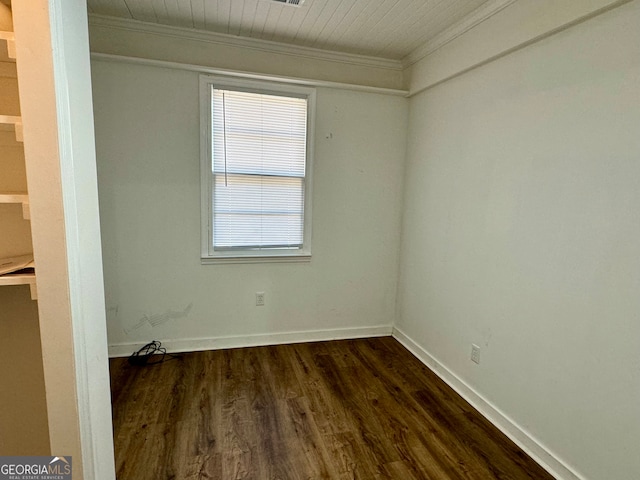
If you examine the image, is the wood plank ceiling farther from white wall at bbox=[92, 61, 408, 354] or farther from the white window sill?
the white window sill

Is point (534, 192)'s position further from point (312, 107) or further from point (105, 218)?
point (105, 218)

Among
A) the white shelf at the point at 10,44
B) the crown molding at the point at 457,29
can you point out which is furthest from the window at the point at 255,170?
the white shelf at the point at 10,44

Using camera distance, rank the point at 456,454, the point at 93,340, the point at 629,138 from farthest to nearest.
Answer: the point at 456,454 < the point at 629,138 < the point at 93,340

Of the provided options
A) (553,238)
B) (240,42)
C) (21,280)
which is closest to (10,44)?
(21,280)

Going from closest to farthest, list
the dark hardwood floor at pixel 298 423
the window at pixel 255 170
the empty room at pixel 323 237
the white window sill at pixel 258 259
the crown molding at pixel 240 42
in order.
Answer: the empty room at pixel 323 237
the dark hardwood floor at pixel 298 423
the crown molding at pixel 240 42
the window at pixel 255 170
the white window sill at pixel 258 259

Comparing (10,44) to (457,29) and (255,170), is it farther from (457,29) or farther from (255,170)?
(457,29)

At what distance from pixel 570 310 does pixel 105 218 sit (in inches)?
124

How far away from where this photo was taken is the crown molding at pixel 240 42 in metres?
2.45

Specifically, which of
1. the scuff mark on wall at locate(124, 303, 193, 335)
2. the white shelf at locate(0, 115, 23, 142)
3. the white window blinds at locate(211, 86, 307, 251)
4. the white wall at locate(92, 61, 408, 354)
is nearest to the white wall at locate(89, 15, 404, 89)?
the white wall at locate(92, 61, 408, 354)

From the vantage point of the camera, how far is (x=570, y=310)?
1700 millimetres

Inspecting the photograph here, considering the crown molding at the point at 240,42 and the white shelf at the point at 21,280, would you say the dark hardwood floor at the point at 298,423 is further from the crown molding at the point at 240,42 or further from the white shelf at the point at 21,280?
the crown molding at the point at 240,42

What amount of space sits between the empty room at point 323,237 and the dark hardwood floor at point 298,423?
0.02 metres

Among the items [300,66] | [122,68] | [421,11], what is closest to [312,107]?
[300,66]

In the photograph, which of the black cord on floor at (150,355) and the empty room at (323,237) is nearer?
the empty room at (323,237)
